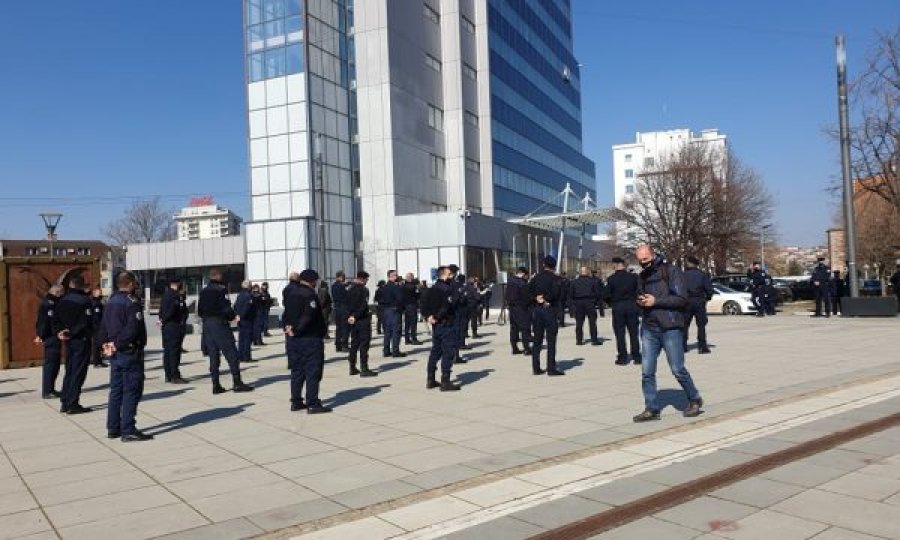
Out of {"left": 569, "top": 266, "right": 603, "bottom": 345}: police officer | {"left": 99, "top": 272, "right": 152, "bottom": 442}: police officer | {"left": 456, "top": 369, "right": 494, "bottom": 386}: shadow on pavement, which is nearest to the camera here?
{"left": 99, "top": 272, "right": 152, "bottom": 442}: police officer

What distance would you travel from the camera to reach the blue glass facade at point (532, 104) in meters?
55.4

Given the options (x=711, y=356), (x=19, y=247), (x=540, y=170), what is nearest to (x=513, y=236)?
(x=540, y=170)

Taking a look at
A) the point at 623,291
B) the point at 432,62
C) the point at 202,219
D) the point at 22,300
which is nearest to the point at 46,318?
the point at 22,300

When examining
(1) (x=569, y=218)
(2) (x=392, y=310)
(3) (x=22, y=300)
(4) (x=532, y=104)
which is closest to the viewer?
(2) (x=392, y=310)

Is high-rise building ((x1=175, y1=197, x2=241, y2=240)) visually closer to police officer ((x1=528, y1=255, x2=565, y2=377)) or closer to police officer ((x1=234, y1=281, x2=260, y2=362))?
police officer ((x1=234, y1=281, x2=260, y2=362))

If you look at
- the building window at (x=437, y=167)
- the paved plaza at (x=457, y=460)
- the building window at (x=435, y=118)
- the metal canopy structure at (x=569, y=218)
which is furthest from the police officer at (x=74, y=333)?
the building window at (x=435, y=118)

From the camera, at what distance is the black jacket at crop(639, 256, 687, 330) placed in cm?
754

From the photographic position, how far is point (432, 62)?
4953cm

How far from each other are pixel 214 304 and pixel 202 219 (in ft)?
581

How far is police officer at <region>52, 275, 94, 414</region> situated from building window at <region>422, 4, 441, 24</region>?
142ft

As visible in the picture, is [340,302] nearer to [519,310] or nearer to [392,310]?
[392,310]

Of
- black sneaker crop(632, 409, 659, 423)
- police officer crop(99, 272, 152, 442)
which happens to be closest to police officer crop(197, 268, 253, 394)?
police officer crop(99, 272, 152, 442)

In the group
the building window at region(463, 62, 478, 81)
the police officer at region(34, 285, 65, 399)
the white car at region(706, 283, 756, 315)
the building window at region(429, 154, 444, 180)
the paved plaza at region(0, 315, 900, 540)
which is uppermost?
the building window at region(463, 62, 478, 81)

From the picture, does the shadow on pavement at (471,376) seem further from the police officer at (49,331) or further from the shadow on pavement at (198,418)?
the police officer at (49,331)
